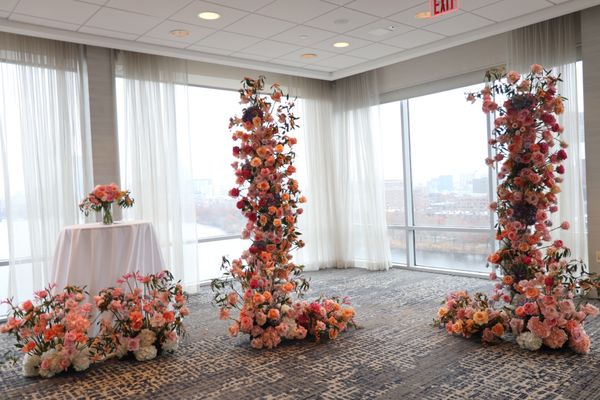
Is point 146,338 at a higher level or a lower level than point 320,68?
lower

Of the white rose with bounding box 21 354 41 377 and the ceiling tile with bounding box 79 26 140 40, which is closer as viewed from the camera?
the white rose with bounding box 21 354 41 377

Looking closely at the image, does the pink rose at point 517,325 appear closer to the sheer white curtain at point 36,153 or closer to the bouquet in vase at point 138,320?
the bouquet in vase at point 138,320

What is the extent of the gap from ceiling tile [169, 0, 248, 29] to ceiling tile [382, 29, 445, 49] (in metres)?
2.12

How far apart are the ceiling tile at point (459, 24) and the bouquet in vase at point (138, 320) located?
417 cm

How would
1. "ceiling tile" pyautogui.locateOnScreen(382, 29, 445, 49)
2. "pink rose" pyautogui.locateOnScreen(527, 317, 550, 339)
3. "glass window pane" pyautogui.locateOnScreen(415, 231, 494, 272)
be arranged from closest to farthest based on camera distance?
"pink rose" pyautogui.locateOnScreen(527, 317, 550, 339)
"ceiling tile" pyautogui.locateOnScreen(382, 29, 445, 49)
"glass window pane" pyautogui.locateOnScreen(415, 231, 494, 272)

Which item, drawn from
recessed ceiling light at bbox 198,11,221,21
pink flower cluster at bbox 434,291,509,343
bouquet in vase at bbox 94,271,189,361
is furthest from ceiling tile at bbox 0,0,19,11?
pink flower cluster at bbox 434,291,509,343

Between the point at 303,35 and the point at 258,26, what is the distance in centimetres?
64

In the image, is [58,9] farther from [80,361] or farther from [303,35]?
[80,361]

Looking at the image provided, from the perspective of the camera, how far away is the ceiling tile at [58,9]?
4.80 m

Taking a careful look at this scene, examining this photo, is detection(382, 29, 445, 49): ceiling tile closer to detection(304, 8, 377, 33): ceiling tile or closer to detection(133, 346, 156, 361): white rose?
detection(304, 8, 377, 33): ceiling tile

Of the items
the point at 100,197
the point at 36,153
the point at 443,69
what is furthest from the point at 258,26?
the point at 443,69

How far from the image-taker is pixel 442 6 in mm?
5004

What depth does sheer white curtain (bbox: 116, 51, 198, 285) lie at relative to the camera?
21.8 ft

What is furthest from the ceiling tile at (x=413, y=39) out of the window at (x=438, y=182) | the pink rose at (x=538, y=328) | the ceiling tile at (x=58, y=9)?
A: the pink rose at (x=538, y=328)
